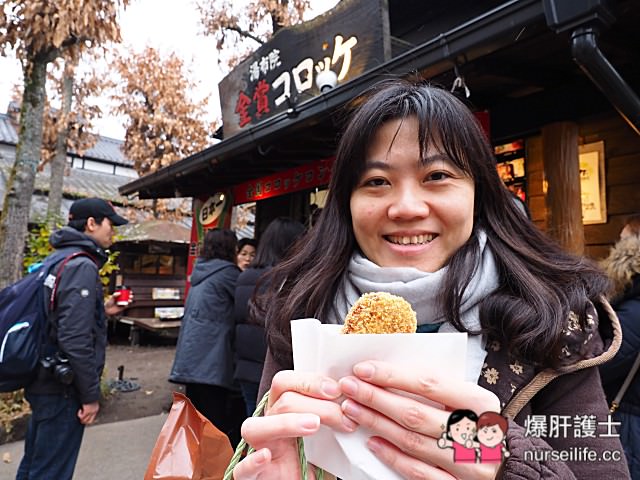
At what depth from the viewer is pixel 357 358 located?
34.1 inches

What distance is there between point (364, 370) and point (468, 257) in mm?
554

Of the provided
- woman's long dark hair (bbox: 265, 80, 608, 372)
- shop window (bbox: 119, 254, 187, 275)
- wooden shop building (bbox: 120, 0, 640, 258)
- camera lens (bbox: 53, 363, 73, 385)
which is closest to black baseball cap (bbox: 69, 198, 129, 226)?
camera lens (bbox: 53, 363, 73, 385)

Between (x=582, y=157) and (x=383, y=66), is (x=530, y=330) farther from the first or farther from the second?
(x=582, y=157)

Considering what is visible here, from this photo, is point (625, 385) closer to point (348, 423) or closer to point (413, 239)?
point (413, 239)


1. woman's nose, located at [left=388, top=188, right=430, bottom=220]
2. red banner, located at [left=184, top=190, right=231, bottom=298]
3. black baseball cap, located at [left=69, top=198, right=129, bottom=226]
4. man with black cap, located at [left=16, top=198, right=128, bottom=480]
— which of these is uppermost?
red banner, located at [left=184, top=190, right=231, bottom=298]

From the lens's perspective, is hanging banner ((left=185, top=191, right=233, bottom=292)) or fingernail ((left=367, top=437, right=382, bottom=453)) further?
hanging banner ((left=185, top=191, right=233, bottom=292))

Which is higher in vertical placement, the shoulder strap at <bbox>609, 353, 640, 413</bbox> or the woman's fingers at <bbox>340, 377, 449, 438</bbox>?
the woman's fingers at <bbox>340, 377, 449, 438</bbox>

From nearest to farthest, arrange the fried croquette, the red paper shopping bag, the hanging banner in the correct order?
1. the fried croquette
2. the red paper shopping bag
3. the hanging banner

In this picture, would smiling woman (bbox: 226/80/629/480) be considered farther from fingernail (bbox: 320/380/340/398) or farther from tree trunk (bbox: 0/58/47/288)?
tree trunk (bbox: 0/58/47/288)

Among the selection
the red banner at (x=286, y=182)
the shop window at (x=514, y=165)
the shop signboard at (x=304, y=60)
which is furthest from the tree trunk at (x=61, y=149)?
the shop window at (x=514, y=165)

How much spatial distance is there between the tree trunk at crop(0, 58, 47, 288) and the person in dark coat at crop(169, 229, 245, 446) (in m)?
3.37

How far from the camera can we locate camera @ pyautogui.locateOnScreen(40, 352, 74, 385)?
10.1 feet

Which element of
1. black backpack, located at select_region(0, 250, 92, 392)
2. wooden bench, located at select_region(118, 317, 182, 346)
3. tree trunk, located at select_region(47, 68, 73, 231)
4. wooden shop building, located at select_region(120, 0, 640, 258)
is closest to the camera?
wooden shop building, located at select_region(120, 0, 640, 258)

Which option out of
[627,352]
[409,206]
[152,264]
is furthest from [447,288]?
[152,264]
